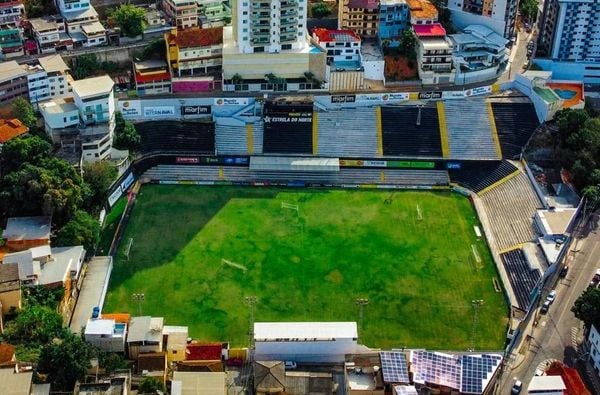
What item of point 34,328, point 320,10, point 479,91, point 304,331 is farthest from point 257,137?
A: point 34,328

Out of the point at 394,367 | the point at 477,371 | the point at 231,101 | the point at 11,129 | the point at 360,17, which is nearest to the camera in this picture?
the point at 394,367

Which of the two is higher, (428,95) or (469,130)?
(428,95)

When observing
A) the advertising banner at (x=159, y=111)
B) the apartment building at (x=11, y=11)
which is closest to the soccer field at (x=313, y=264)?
the advertising banner at (x=159, y=111)

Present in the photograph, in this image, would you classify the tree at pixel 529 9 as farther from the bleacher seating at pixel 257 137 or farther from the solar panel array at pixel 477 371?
the solar panel array at pixel 477 371

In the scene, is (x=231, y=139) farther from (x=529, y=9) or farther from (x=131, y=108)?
(x=529, y=9)

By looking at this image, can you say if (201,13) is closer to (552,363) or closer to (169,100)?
(169,100)

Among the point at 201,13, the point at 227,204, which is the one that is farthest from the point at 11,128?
the point at 201,13

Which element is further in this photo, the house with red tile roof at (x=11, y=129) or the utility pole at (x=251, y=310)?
the house with red tile roof at (x=11, y=129)

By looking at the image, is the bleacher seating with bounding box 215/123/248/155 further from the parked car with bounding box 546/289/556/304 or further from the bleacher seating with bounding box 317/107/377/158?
the parked car with bounding box 546/289/556/304
